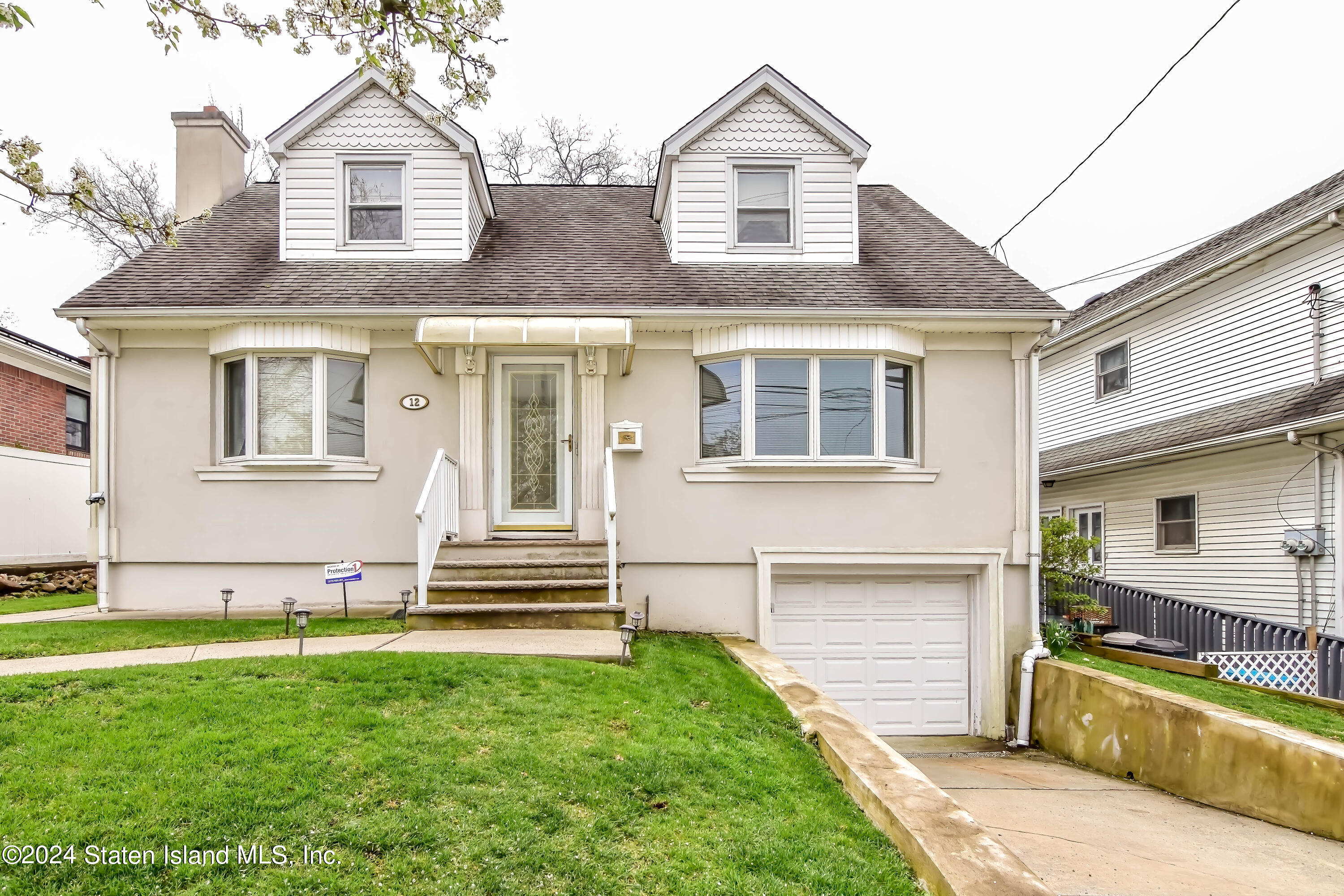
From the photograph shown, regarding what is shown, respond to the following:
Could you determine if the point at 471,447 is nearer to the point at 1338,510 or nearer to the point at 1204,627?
the point at 1204,627

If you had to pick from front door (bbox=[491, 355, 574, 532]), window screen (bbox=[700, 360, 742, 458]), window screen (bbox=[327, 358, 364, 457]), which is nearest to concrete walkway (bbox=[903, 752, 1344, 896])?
window screen (bbox=[700, 360, 742, 458])

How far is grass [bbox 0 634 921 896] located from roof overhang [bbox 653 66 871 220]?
22.7ft

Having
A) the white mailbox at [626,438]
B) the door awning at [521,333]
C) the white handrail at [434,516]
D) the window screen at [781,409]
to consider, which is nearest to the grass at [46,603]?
the white handrail at [434,516]

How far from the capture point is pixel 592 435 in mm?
8430

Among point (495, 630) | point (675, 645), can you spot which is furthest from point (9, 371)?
point (675, 645)

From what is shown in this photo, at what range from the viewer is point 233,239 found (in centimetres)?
965

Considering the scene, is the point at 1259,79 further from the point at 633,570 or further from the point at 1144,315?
the point at 633,570

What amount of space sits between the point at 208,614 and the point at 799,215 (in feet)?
27.1

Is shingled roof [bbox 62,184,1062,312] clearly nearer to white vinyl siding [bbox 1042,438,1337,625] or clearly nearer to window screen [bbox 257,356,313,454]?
window screen [bbox 257,356,313,454]

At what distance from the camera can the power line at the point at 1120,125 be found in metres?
8.19

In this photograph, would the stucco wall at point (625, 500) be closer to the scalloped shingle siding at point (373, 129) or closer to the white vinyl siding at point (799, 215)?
the white vinyl siding at point (799, 215)

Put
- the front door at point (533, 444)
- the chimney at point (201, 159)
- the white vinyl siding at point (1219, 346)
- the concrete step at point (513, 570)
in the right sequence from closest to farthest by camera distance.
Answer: the concrete step at point (513, 570) < the front door at point (533, 444) < the white vinyl siding at point (1219, 346) < the chimney at point (201, 159)

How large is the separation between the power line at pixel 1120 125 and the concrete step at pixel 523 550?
28.8ft

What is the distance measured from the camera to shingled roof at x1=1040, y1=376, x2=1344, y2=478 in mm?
9484
